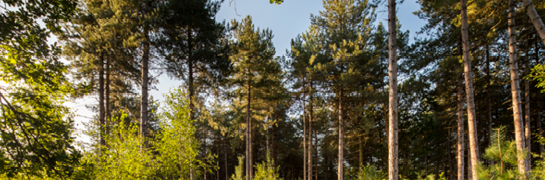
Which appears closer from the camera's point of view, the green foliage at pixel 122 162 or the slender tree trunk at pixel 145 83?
the green foliage at pixel 122 162

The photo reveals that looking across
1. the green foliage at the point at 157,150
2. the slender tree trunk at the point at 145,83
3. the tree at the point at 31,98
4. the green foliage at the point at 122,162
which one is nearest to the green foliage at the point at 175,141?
the green foliage at the point at 157,150

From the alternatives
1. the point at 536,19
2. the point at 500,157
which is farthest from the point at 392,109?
the point at 536,19

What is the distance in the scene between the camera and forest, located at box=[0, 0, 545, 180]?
9.78 ft

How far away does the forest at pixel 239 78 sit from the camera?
2980 millimetres

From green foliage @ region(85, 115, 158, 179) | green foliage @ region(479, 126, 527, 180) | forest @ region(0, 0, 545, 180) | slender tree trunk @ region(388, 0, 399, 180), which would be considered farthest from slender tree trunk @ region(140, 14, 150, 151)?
green foliage @ region(479, 126, 527, 180)

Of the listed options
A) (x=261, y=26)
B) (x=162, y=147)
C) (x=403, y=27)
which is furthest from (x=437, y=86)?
(x=162, y=147)

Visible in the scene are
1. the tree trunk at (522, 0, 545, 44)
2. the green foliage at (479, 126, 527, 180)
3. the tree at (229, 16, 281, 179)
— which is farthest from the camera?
the tree at (229, 16, 281, 179)

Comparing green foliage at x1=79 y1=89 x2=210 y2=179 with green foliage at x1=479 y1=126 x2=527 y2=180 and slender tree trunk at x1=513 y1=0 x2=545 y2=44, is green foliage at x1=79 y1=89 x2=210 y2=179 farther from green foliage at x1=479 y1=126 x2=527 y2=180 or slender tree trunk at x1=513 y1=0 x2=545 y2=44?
slender tree trunk at x1=513 y1=0 x2=545 y2=44

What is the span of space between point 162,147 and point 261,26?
35.6 feet

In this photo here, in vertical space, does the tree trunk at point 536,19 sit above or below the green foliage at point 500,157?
above

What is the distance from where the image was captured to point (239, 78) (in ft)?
43.4

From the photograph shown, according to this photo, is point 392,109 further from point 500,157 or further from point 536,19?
point 536,19

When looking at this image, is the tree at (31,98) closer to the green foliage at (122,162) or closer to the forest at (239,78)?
the forest at (239,78)

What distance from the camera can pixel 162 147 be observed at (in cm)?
500
